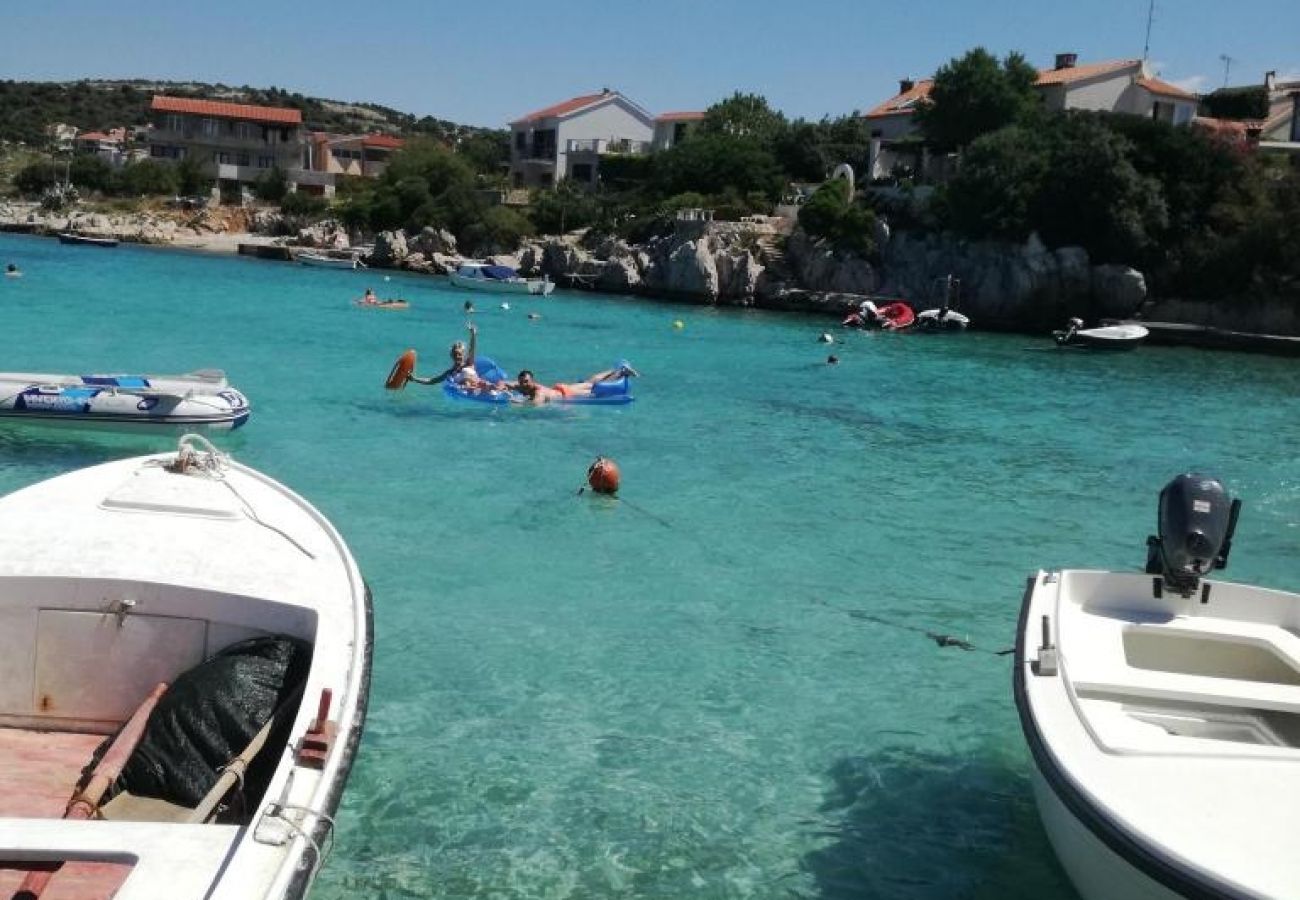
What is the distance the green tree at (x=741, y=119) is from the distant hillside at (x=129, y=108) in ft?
183

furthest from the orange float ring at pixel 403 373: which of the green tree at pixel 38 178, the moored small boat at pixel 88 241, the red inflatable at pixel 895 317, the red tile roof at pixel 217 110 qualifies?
the green tree at pixel 38 178

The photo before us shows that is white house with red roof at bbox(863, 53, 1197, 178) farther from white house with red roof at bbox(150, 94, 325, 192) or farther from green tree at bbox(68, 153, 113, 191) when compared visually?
green tree at bbox(68, 153, 113, 191)

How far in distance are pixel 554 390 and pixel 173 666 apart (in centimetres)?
1669

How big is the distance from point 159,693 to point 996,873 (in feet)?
15.3

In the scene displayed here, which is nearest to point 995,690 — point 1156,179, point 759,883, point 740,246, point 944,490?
point 759,883

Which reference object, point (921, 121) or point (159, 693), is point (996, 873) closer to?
point (159, 693)

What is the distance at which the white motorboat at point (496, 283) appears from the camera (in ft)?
186

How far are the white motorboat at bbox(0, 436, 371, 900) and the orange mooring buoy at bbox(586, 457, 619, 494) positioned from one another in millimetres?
7523

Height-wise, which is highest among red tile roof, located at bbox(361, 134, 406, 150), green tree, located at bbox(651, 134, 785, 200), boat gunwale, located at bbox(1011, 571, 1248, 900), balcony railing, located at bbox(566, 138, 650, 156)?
red tile roof, located at bbox(361, 134, 406, 150)

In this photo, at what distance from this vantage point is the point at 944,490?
1703 centimetres

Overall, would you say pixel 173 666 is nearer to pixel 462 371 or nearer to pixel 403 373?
pixel 462 371

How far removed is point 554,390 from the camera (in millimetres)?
22641

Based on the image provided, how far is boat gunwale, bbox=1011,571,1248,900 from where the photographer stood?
4121mm

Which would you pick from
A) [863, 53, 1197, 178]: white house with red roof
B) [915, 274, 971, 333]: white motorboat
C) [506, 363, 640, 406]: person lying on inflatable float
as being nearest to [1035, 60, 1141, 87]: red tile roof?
[863, 53, 1197, 178]: white house with red roof
